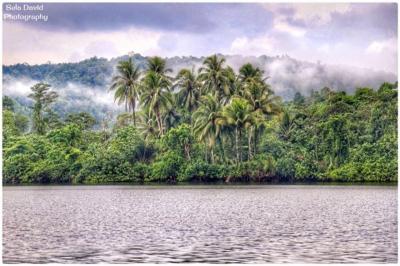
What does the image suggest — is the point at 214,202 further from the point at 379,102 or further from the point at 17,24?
Answer: the point at 17,24

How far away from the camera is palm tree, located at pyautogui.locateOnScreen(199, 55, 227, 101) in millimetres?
61281

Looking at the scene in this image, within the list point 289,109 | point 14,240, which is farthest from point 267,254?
point 289,109

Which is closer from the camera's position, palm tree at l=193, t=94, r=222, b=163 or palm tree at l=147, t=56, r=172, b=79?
palm tree at l=193, t=94, r=222, b=163

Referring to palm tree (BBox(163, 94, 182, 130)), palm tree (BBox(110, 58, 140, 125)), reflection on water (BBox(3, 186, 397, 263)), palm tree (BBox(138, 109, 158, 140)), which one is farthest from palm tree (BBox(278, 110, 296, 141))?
Result: reflection on water (BBox(3, 186, 397, 263))

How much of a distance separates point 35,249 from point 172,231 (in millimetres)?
4586

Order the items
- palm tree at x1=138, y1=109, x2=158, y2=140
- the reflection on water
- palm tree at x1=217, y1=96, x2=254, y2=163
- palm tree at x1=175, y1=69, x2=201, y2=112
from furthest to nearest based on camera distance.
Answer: palm tree at x1=175, y1=69, x2=201, y2=112 → palm tree at x1=138, y1=109, x2=158, y2=140 → palm tree at x1=217, y1=96, x2=254, y2=163 → the reflection on water

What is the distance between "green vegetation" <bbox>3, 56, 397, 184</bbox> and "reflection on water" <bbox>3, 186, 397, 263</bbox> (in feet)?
72.1

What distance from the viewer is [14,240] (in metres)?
18.1

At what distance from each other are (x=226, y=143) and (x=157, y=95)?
6.98 metres

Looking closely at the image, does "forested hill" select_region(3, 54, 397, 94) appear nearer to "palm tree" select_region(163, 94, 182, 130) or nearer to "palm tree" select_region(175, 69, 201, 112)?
"palm tree" select_region(175, 69, 201, 112)

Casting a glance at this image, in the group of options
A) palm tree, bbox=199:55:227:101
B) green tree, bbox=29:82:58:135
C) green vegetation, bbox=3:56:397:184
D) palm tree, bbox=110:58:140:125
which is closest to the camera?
green vegetation, bbox=3:56:397:184

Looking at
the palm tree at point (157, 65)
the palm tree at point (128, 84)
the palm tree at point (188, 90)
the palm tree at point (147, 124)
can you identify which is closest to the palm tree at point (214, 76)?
the palm tree at point (188, 90)

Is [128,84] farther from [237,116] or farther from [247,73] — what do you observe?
[237,116]

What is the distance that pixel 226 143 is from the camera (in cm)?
5825
